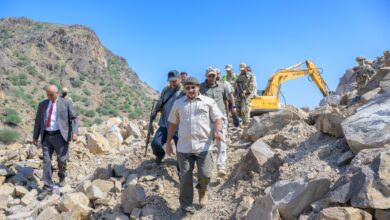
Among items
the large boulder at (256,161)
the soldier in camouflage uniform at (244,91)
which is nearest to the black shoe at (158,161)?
the large boulder at (256,161)

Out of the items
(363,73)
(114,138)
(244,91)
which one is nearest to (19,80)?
(114,138)

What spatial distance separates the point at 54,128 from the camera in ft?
20.4

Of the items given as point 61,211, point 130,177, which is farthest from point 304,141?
point 61,211

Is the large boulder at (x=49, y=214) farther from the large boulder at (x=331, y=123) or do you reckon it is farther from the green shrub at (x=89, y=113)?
the green shrub at (x=89, y=113)

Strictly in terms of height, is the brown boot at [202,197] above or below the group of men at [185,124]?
below

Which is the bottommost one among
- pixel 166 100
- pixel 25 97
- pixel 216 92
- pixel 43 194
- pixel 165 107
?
pixel 43 194

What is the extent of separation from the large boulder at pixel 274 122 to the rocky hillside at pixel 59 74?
27.1m

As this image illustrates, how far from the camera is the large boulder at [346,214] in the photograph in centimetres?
302

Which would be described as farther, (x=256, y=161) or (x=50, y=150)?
(x=50, y=150)

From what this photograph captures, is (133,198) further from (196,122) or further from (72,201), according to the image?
(196,122)

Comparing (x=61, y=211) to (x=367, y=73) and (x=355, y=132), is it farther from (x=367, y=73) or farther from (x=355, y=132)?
(x=367, y=73)

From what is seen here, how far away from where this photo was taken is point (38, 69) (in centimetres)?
4556

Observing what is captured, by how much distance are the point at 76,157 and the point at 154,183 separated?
3.47 meters

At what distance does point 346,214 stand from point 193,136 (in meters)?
1.83
